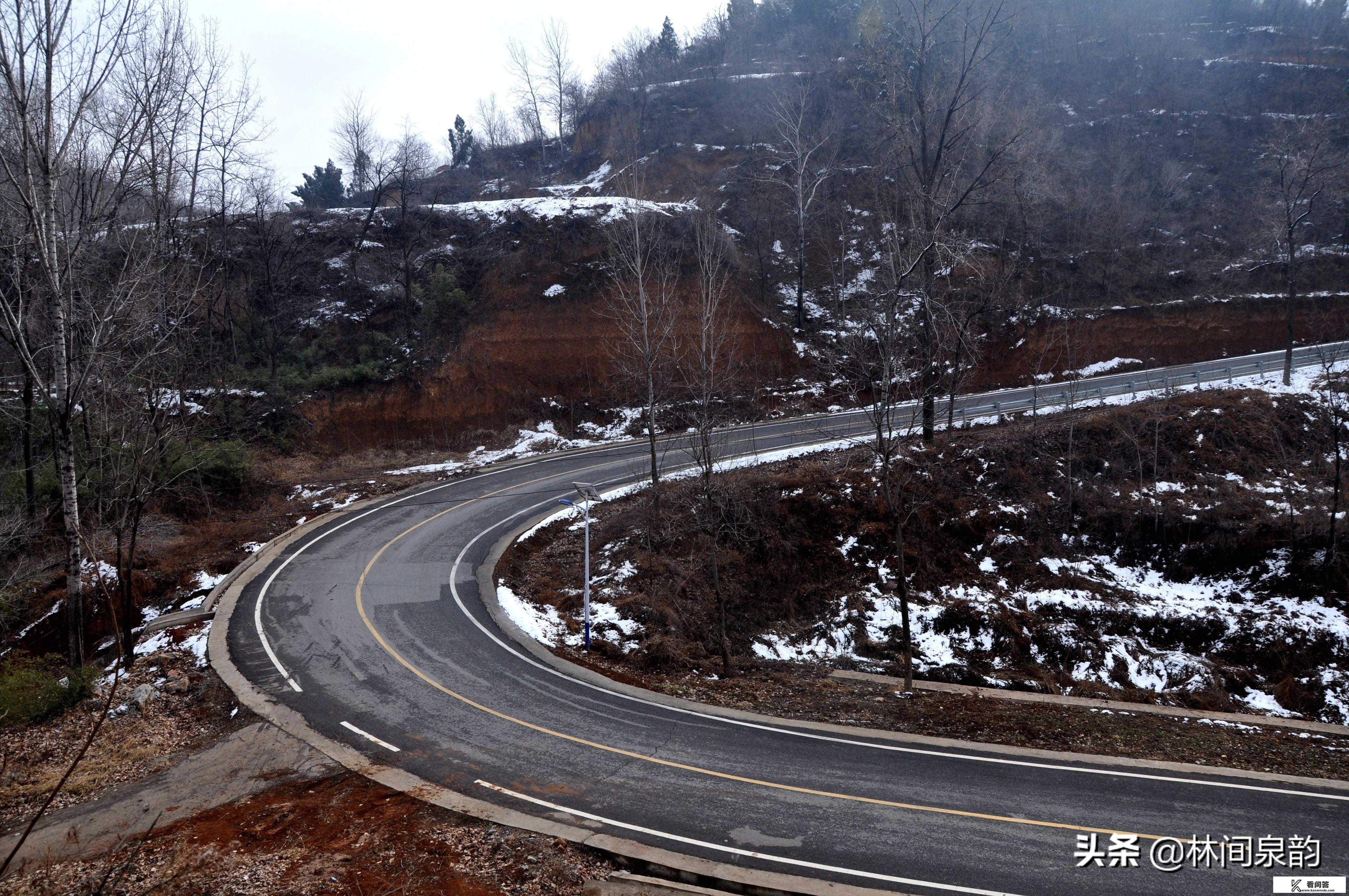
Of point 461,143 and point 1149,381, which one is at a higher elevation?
point 461,143

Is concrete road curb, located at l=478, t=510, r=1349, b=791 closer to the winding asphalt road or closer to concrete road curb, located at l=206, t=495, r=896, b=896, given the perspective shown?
the winding asphalt road

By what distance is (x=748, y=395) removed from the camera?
3847 centimetres

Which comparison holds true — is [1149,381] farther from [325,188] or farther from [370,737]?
[325,188]

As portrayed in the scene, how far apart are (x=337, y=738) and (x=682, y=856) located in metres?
6.85

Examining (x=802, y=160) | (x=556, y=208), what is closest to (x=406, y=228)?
(x=556, y=208)

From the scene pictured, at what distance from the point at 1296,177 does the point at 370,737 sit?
162 feet

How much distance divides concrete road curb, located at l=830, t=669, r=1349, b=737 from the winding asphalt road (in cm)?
389

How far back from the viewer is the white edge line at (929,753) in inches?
423

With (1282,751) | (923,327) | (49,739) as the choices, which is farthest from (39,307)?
(1282,751)

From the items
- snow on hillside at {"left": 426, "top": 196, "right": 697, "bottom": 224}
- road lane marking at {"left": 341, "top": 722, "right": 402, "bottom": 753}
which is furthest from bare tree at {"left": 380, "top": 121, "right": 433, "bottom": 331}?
road lane marking at {"left": 341, "top": 722, "right": 402, "bottom": 753}

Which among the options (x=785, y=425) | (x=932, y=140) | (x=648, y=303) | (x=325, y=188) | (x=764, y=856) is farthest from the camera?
(x=325, y=188)

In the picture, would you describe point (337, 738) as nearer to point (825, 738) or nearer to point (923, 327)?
point (825, 738)

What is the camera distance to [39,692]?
42.2ft

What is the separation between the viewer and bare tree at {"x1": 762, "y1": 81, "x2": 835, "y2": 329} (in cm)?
4409
